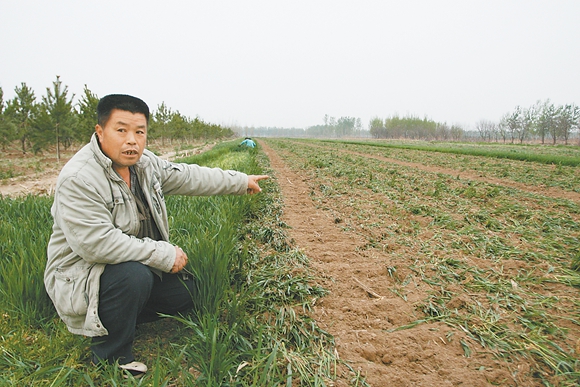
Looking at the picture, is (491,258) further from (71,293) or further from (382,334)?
(71,293)

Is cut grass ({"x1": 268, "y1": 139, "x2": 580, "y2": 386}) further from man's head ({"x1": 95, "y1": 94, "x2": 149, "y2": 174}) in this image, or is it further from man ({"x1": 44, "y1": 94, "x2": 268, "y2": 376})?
man's head ({"x1": 95, "y1": 94, "x2": 149, "y2": 174})

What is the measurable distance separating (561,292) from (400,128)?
Result: 3726 inches

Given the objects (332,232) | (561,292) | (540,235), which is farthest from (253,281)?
(540,235)

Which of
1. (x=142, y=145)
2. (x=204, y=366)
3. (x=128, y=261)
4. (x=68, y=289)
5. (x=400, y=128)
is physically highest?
(x=400, y=128)

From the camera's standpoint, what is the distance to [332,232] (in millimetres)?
4328

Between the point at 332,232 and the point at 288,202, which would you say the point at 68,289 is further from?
the point at 288,202

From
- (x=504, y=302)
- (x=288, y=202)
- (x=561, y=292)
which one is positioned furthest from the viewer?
(x=288, y=202)

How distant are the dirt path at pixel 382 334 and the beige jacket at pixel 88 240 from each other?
1.38 metres

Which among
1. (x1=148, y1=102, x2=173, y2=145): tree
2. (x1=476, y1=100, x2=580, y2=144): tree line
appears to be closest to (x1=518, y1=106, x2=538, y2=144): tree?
(x1=476, y1=100, x2=580, y2=144): tree line

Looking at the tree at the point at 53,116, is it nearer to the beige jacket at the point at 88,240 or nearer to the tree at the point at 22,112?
the tree at the point at 22,112

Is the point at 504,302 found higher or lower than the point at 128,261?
lower

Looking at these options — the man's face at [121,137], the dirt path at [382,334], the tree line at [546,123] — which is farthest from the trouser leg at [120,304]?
the tree line at [546,123]

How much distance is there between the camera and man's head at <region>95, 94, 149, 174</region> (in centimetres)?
174

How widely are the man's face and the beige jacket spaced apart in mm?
70
